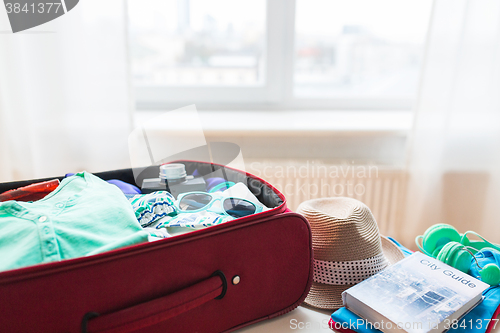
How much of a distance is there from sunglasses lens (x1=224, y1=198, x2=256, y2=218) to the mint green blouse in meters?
0.16

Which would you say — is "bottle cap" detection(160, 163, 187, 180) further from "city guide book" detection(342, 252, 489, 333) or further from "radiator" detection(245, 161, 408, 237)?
"radiator" detection(245, 161, 408, 237)

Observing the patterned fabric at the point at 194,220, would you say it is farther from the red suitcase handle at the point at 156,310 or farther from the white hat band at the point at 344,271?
the white hat band at the point at 344,271

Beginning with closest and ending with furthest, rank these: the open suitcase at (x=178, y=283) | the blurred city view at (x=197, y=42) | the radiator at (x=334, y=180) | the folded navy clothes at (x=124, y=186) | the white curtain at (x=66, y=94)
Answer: the open suitcase at (x=178, y=283)
the folded navy clothes at (x=124, y=186)
the white curtain at (x=66, y=94)
the radiator at (x=334, y=180)
the blurred city view at (x=197, y=42)

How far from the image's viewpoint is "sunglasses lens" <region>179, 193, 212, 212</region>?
607 mm

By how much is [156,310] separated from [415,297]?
375 millimetres

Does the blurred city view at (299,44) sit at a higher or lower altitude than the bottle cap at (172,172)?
higher

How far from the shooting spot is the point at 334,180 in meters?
1.29

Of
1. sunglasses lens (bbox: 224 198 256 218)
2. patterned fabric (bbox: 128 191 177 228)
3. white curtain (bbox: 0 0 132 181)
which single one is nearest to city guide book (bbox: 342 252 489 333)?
sunglasses lens (bbox: 224 198 256 218)

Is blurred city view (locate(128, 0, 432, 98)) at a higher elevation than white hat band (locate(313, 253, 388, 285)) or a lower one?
higher

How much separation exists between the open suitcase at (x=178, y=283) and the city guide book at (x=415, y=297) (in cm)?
10

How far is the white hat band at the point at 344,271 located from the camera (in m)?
0.60

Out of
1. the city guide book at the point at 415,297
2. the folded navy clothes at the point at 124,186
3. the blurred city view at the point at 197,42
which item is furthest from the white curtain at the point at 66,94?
the city guide book at the point at 415,297

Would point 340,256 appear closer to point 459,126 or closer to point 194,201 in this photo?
point 194,201

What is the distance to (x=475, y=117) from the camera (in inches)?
45.3
